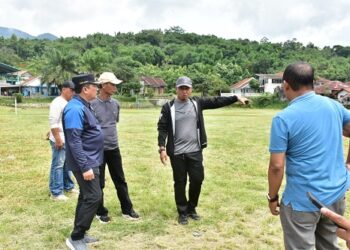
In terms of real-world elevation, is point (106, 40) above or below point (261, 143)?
above

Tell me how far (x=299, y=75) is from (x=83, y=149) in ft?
8.15

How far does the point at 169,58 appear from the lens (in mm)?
113312

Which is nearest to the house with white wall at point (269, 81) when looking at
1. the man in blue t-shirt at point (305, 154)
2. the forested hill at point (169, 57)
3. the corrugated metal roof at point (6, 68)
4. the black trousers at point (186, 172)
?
the forested hill at point (169, 57)

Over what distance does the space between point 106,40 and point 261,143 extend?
392 ft

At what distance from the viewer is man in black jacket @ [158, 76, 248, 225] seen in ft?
17.5

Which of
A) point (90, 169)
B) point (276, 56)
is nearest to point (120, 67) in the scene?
point (276, 56)

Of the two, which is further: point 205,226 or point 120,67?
point 120,67

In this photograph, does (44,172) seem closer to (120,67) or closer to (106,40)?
(120,67)

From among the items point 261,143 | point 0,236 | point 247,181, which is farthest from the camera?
point 261,143

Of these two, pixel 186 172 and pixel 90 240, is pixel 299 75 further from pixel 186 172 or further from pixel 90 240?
pixel 90 240

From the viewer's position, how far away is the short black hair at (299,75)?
9.34 ft

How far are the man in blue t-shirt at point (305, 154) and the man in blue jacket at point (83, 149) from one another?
2.09m

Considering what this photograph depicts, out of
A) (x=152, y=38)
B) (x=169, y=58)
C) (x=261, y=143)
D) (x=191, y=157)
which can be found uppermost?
(x=152, y=38)

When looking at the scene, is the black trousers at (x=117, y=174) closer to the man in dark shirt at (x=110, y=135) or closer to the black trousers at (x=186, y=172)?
the man in dark shirt at (x=110, y=135)
